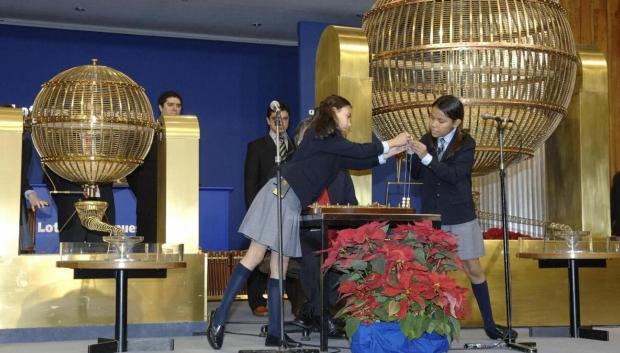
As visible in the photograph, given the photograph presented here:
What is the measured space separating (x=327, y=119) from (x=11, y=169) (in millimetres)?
2079

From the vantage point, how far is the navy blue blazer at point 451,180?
4883 millimetres

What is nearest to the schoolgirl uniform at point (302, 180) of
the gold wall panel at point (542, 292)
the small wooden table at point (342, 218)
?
the small wooden table at point (342, 218)

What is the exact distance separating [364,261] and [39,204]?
2836mm

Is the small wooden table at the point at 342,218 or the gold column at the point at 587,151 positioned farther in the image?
the gold column at the point at 587,151

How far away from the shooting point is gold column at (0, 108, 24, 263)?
536 cm

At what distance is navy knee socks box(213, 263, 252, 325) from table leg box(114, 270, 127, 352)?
1.66 ft

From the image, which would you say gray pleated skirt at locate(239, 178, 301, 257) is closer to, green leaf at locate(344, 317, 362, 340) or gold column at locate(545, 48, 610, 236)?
green leaf at locate(344, 317, 362, 340)

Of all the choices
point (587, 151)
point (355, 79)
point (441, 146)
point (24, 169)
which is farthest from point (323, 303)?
point (587, 151)

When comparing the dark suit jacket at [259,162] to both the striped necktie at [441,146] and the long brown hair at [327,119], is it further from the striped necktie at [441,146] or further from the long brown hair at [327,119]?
the long brown hair at [327,119]

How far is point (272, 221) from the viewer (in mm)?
4707

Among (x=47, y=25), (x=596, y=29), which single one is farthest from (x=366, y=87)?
(x=47, y=25)

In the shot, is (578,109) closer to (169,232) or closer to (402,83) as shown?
(402,83)

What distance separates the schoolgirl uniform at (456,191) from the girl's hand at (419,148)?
0.08 meters

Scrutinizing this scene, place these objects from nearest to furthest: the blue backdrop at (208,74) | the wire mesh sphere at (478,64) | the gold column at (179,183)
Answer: the wire mesh sphere at (478,64)
the gold column at (179,183)
the blue backdrop at (208,74)
